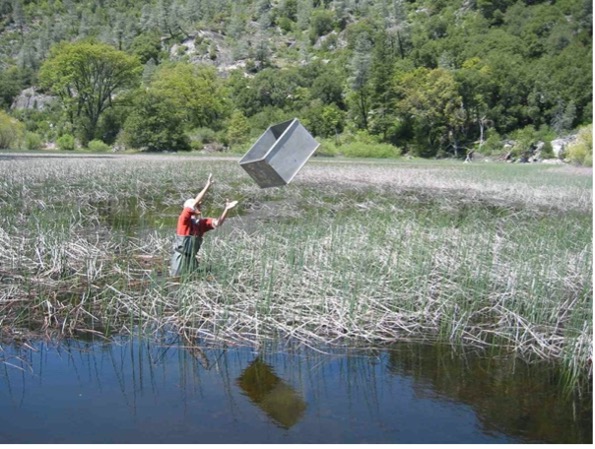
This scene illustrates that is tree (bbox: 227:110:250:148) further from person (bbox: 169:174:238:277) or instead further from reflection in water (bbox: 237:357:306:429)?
reflection in water (bbox: 237:357:306:429)

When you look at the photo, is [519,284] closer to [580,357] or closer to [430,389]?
[580,357]

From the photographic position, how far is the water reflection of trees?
4.75m

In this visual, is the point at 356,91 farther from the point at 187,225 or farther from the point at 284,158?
the point at 187,225

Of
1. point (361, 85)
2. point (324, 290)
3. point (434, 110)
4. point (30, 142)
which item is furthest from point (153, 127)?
point (324, 290)

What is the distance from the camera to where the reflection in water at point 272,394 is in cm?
485

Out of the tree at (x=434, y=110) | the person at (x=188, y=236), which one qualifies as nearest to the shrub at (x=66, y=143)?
the tree at (x=434, y=110)

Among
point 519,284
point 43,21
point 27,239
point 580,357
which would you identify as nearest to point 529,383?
point 580,357

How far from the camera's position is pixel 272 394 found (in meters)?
5.22

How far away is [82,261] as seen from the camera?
8.11 m

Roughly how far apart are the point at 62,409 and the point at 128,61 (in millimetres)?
65033

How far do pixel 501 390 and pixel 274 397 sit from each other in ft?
5.87

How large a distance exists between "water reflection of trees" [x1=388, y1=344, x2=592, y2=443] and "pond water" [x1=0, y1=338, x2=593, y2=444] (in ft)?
0.03

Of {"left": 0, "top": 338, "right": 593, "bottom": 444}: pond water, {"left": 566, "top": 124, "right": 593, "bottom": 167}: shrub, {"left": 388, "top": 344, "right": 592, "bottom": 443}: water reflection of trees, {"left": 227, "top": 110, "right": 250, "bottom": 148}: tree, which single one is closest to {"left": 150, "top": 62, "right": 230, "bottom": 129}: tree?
{"left": 227, "top": 110, "right": 250, "bottom": 148}: tree

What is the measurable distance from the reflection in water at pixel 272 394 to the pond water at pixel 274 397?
2 cm
